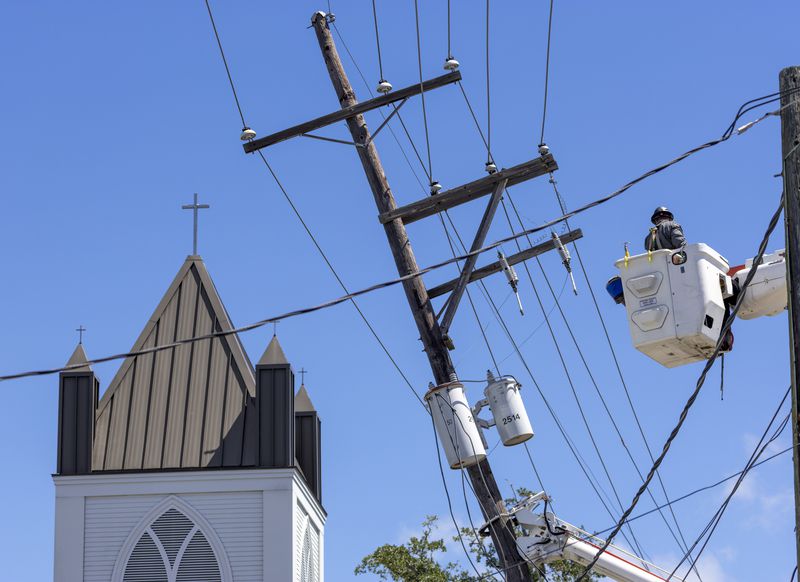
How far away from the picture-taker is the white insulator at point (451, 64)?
19047 mm

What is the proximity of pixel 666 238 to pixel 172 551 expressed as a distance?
16.8 metres

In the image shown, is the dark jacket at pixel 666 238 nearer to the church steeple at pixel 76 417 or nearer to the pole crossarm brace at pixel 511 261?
the pole crossarm brace at pixel 511 261

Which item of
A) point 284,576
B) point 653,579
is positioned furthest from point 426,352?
point 284,576

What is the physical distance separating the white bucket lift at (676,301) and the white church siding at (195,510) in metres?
16.1

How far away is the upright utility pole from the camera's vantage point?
17.2 metres

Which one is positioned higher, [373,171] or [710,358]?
[373,171]

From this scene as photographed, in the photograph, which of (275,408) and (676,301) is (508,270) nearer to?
(676,301)

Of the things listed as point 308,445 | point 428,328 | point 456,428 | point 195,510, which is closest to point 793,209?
point 456,428

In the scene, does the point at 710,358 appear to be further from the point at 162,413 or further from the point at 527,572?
the point at 162,413

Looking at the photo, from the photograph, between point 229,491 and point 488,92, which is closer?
point 488,92

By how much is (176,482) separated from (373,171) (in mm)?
11882

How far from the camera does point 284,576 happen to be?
91.9ft

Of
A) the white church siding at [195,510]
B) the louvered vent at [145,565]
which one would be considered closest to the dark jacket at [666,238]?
the white church siding at [195,510]

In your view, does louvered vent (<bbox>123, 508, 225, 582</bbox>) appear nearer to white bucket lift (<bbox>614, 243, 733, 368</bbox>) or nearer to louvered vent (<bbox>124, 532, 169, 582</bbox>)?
louvered vent (<bbox>124, 532, 169, 582</bbox>)
